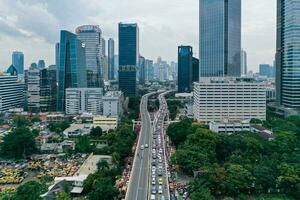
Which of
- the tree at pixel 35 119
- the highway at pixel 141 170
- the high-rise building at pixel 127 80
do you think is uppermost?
the high-rise building at pixel 127 80

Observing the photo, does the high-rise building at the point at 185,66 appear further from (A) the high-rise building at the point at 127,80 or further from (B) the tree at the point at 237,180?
(B) the tree at the point at 237,180

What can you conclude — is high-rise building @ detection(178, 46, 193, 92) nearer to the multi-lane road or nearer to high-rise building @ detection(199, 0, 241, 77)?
high-rise building @ detection(199, 0, 241, 77)

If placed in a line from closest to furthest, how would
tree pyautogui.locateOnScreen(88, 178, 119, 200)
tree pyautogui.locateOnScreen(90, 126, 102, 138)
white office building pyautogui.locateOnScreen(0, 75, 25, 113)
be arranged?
tree pyautogui.locateOnScreen(88, 178, 119, 200) < tree pyautogui.locateOnScreen(90, 126, 102, 138) < white office building pyautogui.locateOnScreen(0, 75, 25, 113)

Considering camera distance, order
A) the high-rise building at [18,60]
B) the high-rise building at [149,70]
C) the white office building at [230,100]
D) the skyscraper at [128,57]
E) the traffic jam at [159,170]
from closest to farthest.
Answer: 1. the traffic jam at [159,170]
2. the white office building at [230,100]
3. the skyscraper at [128,57]
4. the high-rise building at [18,60]
5. the high-rise building at [149,70]

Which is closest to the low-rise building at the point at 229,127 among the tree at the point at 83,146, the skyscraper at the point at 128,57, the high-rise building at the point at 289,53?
the tree at the point at 83,146

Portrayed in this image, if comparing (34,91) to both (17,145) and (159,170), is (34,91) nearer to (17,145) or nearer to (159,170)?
(17,145)

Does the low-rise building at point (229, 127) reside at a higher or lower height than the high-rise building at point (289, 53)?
lower

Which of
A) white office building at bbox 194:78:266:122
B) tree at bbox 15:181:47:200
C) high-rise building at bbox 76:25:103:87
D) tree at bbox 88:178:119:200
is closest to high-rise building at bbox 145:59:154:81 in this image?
high-rise building at bbox 76:25:103:87
